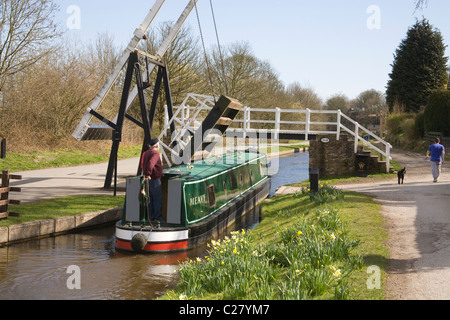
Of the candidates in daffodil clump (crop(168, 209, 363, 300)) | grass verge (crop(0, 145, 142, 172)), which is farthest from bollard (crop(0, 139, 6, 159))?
daffodil clump (crop(168, 209, 363, 300))

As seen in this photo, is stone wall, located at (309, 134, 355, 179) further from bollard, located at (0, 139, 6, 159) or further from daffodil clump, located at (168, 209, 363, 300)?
bollard, located at (0, 139, 6, 159)

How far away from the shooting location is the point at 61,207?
12422 mm

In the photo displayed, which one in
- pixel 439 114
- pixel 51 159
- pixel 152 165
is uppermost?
pixel 439 114

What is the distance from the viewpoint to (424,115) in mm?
30250

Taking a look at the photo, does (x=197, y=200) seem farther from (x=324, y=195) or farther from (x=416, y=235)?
(x=416, y=235)

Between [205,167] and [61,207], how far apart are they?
12.2 ft

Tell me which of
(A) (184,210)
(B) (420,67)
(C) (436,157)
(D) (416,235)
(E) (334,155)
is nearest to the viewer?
(D) (416,235)

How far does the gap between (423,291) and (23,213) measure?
8.81 metres

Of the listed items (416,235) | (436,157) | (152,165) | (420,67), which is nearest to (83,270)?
(152,165)

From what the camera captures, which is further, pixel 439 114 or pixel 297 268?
pixel 439 114

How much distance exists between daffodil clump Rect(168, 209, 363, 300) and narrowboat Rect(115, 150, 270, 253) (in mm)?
2883

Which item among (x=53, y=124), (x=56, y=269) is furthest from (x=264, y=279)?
(x=53, y=124)

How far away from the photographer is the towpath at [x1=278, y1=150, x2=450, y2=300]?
595 cm

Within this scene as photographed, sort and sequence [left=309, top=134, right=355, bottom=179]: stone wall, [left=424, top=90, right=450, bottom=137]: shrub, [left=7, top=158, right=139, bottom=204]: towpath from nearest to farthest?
1. [left=7, top=158, right=139, bottom=204]: towpath
2. [left=309, top=134, right=355, bottom=179]: stone wall
3. [left=424, top=90, right=450, bottom=137]: shrub
